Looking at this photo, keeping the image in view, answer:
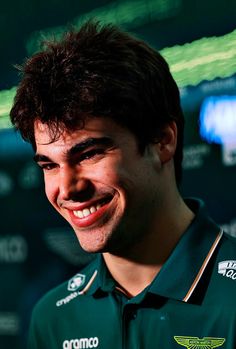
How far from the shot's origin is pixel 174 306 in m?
1.04

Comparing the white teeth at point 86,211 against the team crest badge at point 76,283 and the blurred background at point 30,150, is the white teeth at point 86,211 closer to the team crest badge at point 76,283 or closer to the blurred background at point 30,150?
the team crest badge at point 76,283

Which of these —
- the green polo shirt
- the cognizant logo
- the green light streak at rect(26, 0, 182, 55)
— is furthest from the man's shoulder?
the green light streak at rect(26, 0, 182, 55)

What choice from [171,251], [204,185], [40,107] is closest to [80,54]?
[40,107]

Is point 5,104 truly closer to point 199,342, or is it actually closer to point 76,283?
point 76,283

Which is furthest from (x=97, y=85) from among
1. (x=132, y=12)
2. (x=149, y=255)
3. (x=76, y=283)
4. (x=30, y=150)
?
(x=30, y=150)

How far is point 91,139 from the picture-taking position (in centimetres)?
100

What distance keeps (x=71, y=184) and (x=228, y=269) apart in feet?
0.94

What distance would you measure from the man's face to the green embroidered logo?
0.17 meters

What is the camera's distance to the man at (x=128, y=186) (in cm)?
100

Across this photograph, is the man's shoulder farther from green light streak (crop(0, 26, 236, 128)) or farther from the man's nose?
green light streak (crop(0, 26, 236, 128))

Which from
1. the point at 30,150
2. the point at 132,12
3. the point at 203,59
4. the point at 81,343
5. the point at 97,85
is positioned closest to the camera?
the point at 97,85

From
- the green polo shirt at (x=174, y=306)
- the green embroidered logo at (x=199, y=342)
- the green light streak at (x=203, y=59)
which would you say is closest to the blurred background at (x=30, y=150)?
the green light streak at (x=203, y=59)

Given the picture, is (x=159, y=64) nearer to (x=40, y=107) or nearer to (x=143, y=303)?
(x=40, y=107)

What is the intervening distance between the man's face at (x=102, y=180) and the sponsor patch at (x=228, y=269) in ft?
0.45
